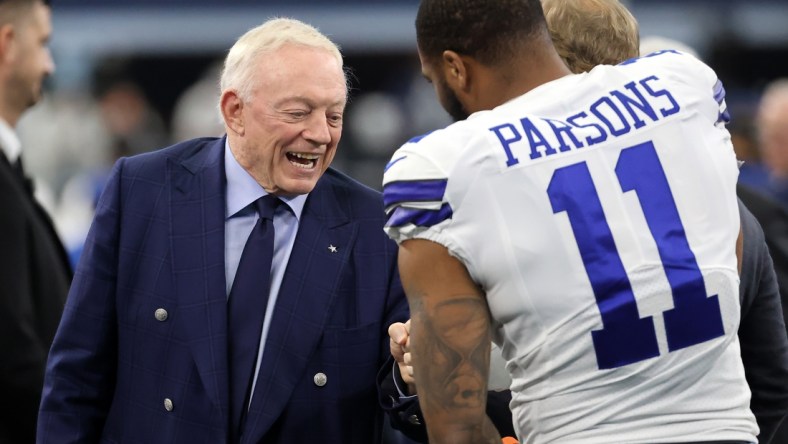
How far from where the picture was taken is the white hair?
140 inches

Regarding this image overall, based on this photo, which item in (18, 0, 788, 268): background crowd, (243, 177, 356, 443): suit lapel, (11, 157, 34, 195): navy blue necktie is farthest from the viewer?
(18, 0, 788, 268): background crowd

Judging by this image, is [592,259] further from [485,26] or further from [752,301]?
[752,301]

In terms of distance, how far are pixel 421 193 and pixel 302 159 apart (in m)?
0.81

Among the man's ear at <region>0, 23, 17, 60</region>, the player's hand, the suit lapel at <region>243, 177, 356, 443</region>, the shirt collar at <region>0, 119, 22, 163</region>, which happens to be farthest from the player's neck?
the man's ear at <region>0, 23, 17, 60</region>

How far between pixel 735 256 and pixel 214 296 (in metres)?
1.31

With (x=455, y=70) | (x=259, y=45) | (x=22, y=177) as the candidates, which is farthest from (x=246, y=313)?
(x=22, y=177)

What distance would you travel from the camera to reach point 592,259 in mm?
2814

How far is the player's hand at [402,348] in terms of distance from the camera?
324cm

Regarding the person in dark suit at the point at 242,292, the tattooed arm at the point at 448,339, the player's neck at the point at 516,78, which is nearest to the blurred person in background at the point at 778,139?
the person in dark suit at the point at 242,292

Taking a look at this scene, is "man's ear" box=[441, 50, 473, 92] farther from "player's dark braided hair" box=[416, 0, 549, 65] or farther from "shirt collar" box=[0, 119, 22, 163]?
"shirt collar" box=[0, 119, 22, 163]

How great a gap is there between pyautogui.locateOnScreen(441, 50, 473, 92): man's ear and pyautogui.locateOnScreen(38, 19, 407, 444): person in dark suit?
0.56 metres

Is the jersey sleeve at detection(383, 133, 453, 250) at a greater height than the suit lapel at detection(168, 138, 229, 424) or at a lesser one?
greater

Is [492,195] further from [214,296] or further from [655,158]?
[214,296]

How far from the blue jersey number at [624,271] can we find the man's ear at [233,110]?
43.7 inches
